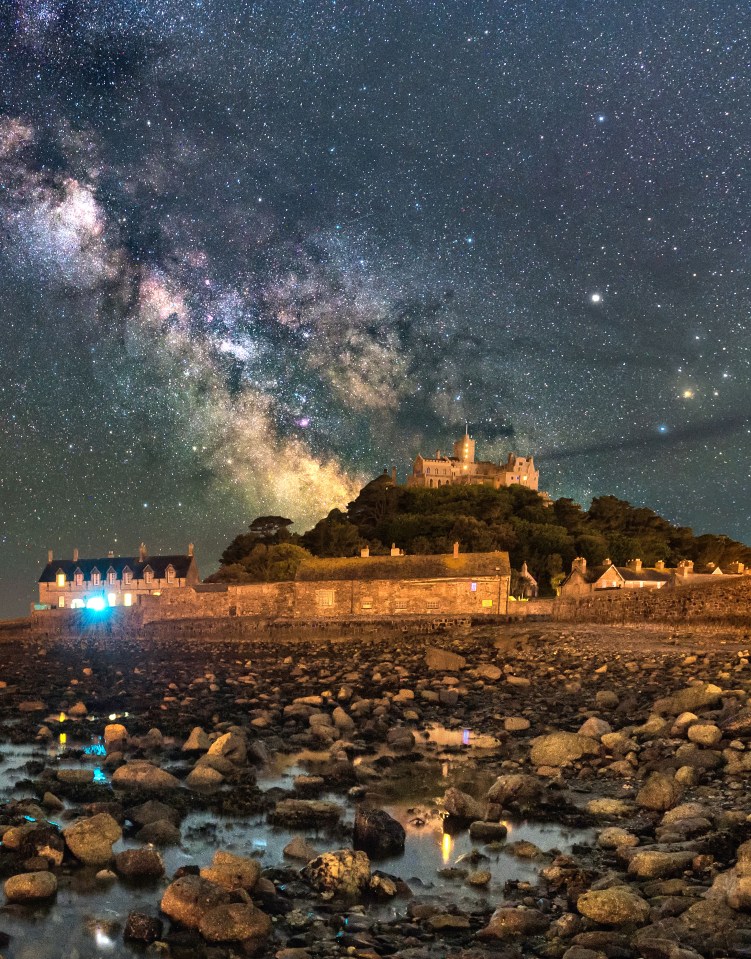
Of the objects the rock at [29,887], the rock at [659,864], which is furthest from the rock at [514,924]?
the rock at [29,887]

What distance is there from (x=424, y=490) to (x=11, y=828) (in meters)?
99.2

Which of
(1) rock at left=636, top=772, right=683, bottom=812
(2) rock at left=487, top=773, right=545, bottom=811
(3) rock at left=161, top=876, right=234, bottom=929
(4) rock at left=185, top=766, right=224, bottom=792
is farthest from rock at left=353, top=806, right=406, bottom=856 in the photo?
(4) rock at left=185, top=766, right=224, bottom=792

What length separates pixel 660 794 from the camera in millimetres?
11031

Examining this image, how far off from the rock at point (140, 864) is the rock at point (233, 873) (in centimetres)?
114

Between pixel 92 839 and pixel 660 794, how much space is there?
771 cm

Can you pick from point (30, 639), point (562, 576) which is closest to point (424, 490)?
point (562, 576)

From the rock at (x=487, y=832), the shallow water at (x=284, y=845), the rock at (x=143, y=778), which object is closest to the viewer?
the shallow water at (x=284, y=845)

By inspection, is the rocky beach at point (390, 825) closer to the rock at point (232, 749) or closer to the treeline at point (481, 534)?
the rock at point (232, 749)

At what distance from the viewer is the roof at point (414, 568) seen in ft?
194

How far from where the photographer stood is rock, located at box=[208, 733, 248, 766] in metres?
15.2

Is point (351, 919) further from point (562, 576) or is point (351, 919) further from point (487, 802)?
point (562, 576)

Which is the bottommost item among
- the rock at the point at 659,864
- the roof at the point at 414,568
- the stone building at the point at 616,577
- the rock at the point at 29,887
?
the rock at the point at 29,887

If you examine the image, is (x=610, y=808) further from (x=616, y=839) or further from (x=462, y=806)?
(x=462, y=806)

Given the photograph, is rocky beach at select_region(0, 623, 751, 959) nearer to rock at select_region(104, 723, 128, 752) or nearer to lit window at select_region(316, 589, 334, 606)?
rock at select_region(104, 723, 128, 752)
